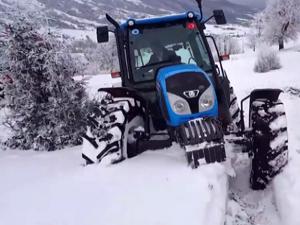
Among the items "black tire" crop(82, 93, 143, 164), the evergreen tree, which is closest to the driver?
"black tire" crop(82, 93, 143, 164)

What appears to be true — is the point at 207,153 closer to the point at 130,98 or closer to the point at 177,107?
the point at 177,107

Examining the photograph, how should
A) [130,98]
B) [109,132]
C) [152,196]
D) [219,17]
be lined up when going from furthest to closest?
[219,17], [130,98], [109,132], [152,196]

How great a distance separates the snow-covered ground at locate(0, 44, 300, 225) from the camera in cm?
328

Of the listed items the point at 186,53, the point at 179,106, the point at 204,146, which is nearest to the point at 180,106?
the point at 179,106

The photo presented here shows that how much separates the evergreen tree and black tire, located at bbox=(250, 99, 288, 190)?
3.98 m

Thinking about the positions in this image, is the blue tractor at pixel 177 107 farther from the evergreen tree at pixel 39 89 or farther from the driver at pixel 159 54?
the evergreen tree at pixel 39 89

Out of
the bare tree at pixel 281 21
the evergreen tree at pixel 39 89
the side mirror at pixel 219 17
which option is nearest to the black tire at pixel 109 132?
the side mirror at pixel 219 17

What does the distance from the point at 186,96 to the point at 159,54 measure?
1240 millimetres

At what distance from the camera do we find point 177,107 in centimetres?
414

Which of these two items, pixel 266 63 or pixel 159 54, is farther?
pixel 266 63

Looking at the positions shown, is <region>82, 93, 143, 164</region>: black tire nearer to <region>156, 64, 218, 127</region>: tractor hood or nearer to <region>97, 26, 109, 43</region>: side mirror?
<region>156, 64, 218, 127</region>: tractor hood

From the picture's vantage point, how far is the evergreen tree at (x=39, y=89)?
7195 mm

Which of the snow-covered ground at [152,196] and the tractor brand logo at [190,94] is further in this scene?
the tractor brand logo at [190,94]

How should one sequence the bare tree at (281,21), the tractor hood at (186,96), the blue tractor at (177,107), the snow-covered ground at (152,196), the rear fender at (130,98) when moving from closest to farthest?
the snow-covered ground at (152,196), the blue tractor at (177,107), the tractor hood at (186,96), the rear fender at (130,98), the bare tree at (281,21)
